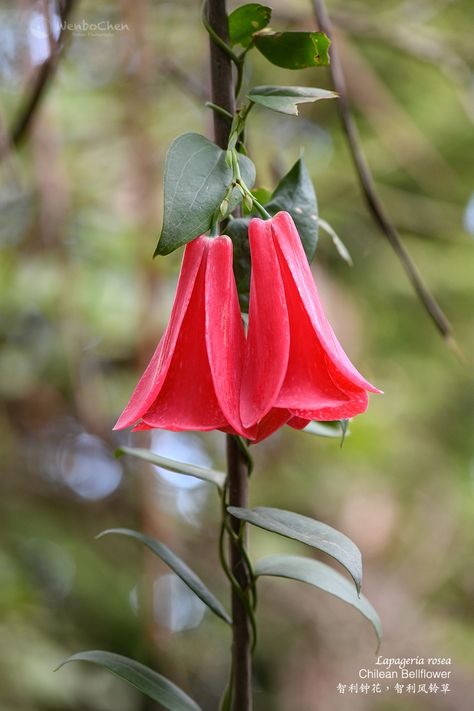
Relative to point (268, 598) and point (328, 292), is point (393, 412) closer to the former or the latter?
point (328, 292)

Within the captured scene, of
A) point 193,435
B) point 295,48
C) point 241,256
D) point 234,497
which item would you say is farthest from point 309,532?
point 193,435

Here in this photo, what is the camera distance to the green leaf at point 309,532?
0.44 m

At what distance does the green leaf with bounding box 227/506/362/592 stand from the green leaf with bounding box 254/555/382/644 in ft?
0.25

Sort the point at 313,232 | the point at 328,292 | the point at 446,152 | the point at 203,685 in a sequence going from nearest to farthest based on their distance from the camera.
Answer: the point at 313,232, the point at 328,292, the point at 203,685, the point at 446,152

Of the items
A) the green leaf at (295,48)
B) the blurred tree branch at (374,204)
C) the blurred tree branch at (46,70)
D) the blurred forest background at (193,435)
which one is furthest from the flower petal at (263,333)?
the blurred forest background at (193,435)

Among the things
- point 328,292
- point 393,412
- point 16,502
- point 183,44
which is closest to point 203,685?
point 16,502

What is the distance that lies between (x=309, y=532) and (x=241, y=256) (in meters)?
0.21

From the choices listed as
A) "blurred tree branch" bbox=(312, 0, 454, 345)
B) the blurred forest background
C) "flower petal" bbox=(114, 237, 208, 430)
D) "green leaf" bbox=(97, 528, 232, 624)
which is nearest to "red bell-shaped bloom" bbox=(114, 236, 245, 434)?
"flower petal" bbox=(114, 237, 208, 430)

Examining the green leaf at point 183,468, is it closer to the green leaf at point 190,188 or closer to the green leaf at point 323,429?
the green leaf at point 323,429

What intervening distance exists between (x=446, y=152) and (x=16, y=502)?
7.42ft

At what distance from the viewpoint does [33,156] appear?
5.92 ft

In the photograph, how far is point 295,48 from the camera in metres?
0.52

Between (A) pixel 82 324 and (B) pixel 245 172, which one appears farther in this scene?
(A) pixel 82 324

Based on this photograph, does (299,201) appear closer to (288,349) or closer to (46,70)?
(288,349)
